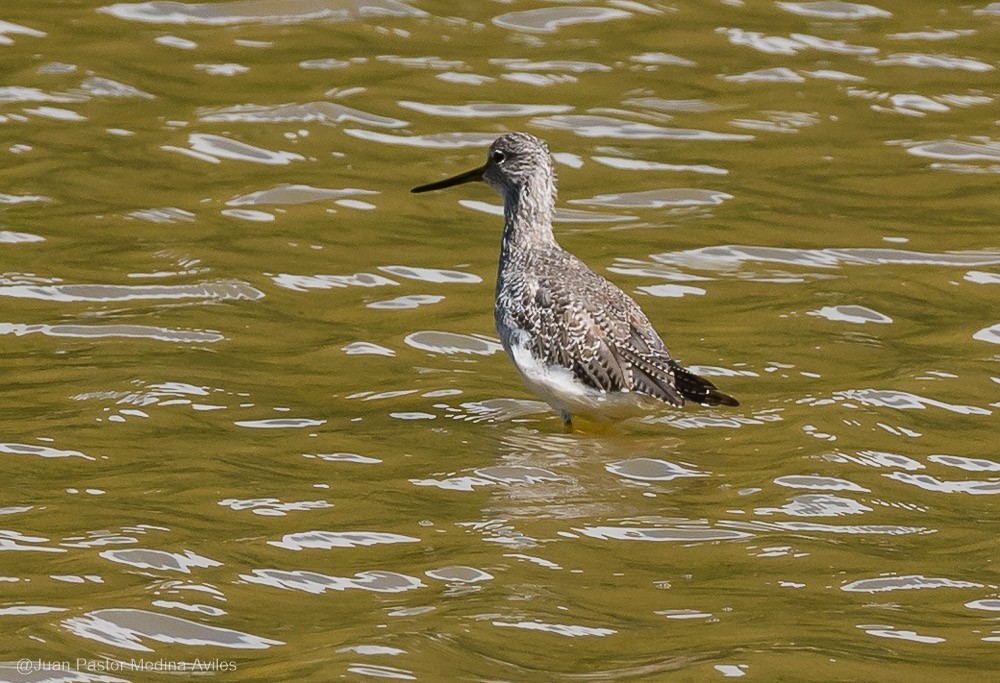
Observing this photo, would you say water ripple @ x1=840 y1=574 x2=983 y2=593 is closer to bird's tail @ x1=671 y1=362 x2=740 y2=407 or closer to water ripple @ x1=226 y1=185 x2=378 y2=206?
bird's tail @ x1=671 y1=362 x2=740 y2=407

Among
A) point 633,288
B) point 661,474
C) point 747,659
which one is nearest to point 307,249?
point 633,288

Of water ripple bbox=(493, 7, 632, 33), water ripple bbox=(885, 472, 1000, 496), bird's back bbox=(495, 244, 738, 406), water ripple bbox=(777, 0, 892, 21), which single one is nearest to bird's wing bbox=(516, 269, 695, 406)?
bird's back bbox=(495, 244, 738, 406)

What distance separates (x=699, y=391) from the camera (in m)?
8.83

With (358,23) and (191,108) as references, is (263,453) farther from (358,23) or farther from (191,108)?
(358,23)

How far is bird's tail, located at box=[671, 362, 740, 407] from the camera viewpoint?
8734mm

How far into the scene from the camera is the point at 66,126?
45.0ft

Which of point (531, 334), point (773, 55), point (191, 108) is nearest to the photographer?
point (531, 334)

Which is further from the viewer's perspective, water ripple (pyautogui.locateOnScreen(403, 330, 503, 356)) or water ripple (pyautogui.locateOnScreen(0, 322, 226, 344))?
water ripple (pyautogui.locateOnScreen(403, 330, 503, 356))

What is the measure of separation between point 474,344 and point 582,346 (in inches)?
58.0

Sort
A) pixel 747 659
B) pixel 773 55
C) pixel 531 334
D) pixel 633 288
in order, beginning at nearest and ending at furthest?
pixel 747 659, pixel 531 334, pixel 633 288, pixel 773 55

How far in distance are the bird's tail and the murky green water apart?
12.1 inches

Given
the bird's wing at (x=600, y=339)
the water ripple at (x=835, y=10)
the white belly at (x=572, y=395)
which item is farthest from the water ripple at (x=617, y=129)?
the white belly at (x=572, y=395)

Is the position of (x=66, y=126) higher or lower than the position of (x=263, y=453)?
higher

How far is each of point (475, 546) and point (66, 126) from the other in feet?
24.1
